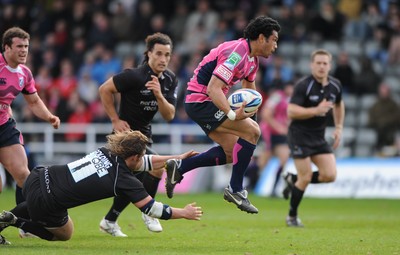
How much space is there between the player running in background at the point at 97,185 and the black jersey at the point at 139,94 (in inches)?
95.8

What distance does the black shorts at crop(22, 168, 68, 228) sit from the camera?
997 cm

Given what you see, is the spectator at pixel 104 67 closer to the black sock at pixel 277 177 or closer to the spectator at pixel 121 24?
the spectator at pixel 121 24

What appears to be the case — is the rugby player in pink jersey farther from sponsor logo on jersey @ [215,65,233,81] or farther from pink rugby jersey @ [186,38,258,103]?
sponsor logo on jersey @ [215,65,233,81]

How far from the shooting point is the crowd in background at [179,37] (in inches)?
904

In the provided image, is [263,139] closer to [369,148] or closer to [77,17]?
[369,148]

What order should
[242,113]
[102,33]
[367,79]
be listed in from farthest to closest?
[102,33], [367,79], [242,113]

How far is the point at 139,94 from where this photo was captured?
12.5 metres

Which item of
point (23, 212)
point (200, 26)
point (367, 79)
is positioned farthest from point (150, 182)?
point (200, 26)

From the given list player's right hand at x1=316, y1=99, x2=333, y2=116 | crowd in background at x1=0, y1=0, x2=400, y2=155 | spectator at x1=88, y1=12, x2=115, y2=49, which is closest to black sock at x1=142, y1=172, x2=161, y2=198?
player's right hand at x1=316, y1=99, x2=333, y2=116

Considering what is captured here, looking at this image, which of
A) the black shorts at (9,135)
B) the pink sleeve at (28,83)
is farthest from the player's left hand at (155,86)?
the black shorts at (9,135)

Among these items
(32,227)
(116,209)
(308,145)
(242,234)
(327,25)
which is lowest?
(242,234)

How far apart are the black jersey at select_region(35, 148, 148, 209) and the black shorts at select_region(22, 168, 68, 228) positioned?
0.22 ft

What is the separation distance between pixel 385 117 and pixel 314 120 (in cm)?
778

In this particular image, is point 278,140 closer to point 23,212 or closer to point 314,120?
point 314,120
